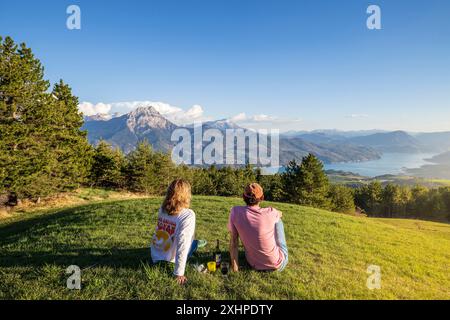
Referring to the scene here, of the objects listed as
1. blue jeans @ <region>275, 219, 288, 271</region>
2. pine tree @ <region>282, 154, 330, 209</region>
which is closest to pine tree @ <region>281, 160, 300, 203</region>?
pine tree @ <region>282, 154, 330, 209</region>

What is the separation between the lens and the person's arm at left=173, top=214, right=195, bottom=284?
6.17m

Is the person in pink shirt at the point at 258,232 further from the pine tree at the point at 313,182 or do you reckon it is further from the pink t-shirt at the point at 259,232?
the pine tree at the point at 313,182

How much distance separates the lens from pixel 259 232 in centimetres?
652

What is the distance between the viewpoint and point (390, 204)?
93438 millimetres

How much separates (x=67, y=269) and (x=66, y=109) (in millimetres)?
31436

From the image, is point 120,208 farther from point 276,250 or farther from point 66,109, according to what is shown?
point 66,109

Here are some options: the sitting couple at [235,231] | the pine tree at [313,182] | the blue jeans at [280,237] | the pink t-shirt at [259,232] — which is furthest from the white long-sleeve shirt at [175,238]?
the pine tree at [313,182]

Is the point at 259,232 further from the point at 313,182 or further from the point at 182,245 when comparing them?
the point at 313,182

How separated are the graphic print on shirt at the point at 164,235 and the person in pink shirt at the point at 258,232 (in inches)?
60.4

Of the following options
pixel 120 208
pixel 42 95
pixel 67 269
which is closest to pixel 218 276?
pixel 67 269

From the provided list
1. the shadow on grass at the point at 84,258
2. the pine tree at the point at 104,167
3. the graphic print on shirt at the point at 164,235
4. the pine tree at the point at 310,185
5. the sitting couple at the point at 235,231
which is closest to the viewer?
the sitting couple at the point at 235,231

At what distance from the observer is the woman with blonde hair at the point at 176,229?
6211 mm

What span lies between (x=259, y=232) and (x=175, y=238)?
208 cm

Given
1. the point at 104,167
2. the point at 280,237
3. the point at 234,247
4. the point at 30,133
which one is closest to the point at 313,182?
the point at 104,167
